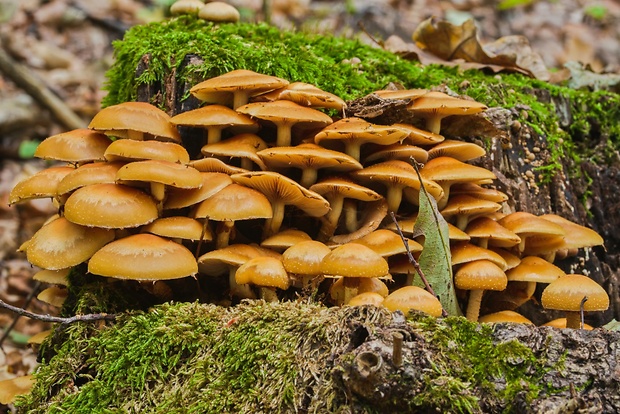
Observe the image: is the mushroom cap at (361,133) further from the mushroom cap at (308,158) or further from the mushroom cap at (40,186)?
the mushroom cap at (40,186)

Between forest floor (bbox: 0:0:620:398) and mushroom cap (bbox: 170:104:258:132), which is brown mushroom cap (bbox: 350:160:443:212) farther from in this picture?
forest floor (bbox: 0:0:620:398)

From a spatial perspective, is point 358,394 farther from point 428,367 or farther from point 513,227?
point 513,227

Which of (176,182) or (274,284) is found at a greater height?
(176,182)

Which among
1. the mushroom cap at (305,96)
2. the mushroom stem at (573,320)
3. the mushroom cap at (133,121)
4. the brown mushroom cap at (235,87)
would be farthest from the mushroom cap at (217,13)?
the mushroom stem at (573,320)

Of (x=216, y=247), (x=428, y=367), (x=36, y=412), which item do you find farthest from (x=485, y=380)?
(x=36, y=412)

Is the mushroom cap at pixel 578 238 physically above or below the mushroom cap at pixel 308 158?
below

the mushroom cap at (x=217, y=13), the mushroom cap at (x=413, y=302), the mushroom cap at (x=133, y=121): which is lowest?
the mushroom cap at (x=413, y=302)
